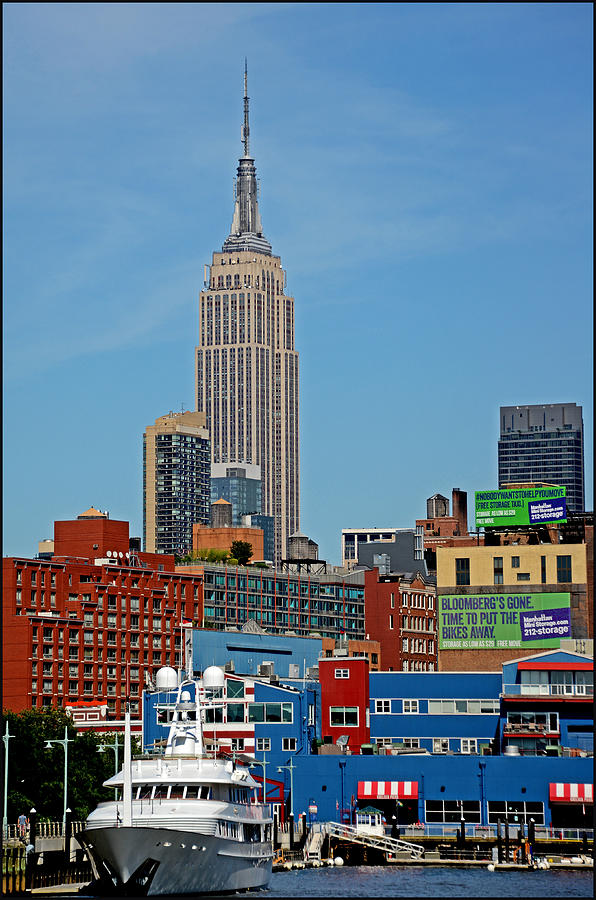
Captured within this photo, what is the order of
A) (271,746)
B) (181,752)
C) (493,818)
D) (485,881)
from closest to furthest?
(181,752) → (485,881) → (493,818) → (271,746)

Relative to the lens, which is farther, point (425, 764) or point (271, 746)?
point (271, 746)

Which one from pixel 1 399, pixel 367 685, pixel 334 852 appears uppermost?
pixel 1 399

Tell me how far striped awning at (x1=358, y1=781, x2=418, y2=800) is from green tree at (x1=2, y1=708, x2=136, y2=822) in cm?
2156

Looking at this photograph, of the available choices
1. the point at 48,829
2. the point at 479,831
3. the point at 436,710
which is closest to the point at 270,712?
the point at 436,710

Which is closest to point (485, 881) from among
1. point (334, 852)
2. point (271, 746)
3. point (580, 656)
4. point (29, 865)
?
point (334, 852)

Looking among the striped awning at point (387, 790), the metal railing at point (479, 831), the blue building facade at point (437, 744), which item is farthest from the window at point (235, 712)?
the metal railing at point (479, 831)

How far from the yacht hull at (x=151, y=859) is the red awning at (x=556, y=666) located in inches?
3078

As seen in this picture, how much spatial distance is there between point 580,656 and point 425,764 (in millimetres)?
29946

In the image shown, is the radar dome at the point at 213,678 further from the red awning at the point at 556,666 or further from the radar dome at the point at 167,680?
the red awning at the point at 556,666

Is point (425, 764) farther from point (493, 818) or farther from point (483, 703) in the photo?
point (483, 703)

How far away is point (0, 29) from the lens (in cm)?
5369

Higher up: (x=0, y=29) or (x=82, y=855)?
(x=0, y=29)

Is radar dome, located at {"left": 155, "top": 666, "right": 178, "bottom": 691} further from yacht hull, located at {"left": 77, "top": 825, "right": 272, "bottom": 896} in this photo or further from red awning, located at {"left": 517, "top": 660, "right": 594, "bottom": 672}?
red awning, located at {"left": 517, "top": 660, "right": 594, "bottom": 672}

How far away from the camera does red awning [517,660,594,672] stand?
544 ft
